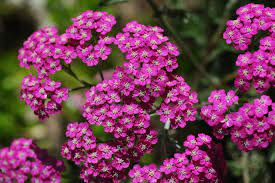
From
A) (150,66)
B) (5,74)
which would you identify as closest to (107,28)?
(150,66)

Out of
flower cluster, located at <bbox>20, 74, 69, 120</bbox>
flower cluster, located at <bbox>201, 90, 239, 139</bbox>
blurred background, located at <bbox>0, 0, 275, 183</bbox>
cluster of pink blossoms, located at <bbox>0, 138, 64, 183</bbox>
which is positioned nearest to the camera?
flower cluster, located at <bbox>201, 90, 239, 139</bbox>

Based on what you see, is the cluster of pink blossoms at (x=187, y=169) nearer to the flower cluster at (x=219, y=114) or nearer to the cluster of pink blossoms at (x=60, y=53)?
the flower cluster at (x=219, y=114)

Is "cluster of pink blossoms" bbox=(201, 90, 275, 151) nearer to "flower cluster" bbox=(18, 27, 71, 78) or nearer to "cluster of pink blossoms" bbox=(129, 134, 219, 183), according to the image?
"cluster of pink blossoms" bbox=(129, 134, 219, 183)

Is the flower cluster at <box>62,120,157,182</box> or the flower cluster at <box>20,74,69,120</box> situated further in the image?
the flower cluster at <box>20,74,69,120</box>

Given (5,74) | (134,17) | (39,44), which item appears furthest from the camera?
(134,17)

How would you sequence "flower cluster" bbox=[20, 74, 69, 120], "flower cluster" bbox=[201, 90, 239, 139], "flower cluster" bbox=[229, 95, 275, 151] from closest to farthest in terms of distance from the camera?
"flower cluster" bbox=[229, 95, 275, 151] → "flower cluster" bbox=[201, 90, 239, 139] → "flower cluster" bbox=[20, 74, 69, 120]

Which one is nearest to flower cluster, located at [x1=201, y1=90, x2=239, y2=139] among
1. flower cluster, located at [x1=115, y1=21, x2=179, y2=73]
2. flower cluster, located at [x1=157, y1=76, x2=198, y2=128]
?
flower cluster, located at [x1=157, y1=76, x2=198, y2=128]

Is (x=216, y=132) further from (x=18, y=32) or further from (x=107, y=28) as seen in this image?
(x=18, y=32)

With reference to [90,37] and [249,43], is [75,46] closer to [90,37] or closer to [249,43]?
[90,37]
